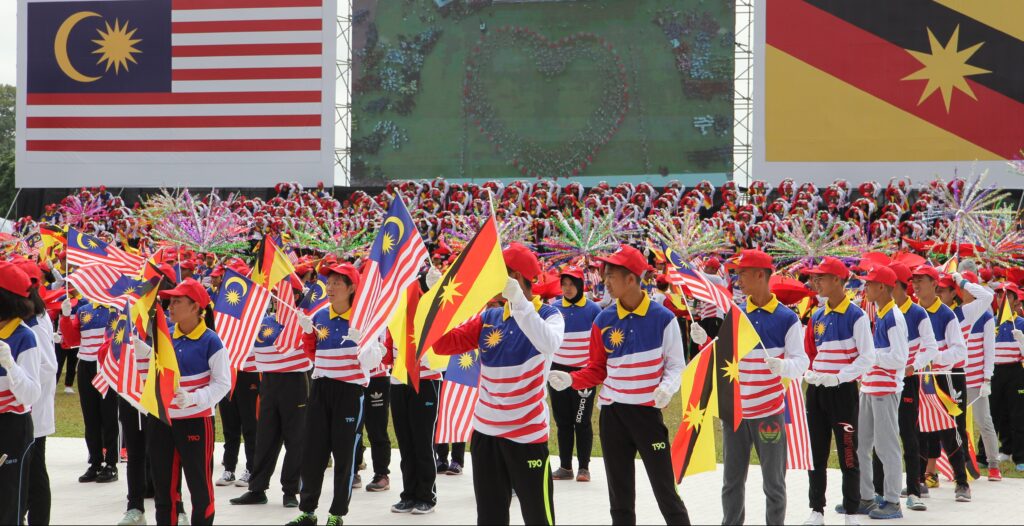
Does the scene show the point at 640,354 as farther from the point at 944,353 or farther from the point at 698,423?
the point at 944,353

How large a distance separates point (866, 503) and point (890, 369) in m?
1.03

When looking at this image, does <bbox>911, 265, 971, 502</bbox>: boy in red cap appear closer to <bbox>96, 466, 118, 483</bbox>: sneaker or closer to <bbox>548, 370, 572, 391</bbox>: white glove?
<bbox>548, 370, 572, 391</bbox>: white glove

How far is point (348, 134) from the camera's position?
2736 centimetres

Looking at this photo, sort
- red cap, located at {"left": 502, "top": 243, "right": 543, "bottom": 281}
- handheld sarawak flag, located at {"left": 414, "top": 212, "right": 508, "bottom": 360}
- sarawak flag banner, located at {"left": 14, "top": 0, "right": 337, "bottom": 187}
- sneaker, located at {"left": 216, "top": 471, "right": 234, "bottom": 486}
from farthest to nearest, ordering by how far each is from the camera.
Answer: sarawak flag banner, located at {"left": 14, "top": 0, "right": 337, "bottom": 187}
sneaker, located at {"left": 216, "top": 471, "right": 234, "bottom": 486}
red cap, located at {"left": 502, "top": 243, "right": 543, "bottom": 281}
handheld sarawak flag, located at {"left": 414, "top": 212, "right": 508, "bottom": 360}

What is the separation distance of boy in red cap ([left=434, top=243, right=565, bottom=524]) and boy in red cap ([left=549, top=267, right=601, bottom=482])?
3735 mm

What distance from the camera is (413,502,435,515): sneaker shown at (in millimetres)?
8250

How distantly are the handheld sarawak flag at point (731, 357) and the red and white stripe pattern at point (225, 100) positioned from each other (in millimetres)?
21491

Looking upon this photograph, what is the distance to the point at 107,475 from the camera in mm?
9516

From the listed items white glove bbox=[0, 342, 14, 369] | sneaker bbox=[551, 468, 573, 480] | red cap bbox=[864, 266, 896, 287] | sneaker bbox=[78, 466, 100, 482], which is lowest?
sneaker bbox=[551, 468, 573, 480]

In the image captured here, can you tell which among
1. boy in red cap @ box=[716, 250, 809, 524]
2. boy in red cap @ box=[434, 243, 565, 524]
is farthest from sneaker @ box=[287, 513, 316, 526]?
boy in red cap @ box=[716, 250, 809, 524]

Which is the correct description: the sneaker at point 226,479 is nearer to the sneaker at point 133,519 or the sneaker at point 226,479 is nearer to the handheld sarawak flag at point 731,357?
the sneaker at point 133,519

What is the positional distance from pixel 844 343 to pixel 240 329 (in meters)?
4.62

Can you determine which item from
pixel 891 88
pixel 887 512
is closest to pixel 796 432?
pixel 887 512

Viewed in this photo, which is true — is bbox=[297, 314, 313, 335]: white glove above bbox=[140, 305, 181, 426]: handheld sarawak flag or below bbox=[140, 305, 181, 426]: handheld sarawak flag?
above
